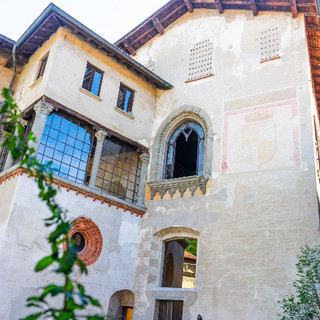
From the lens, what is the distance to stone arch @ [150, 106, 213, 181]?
1221 cm

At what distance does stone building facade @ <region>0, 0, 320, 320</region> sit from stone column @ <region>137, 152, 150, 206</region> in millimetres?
35

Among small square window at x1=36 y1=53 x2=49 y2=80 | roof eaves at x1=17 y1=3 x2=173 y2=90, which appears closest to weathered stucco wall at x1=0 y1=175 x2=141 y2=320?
small square window at x1=36 y1=53 x2=49 y2=80

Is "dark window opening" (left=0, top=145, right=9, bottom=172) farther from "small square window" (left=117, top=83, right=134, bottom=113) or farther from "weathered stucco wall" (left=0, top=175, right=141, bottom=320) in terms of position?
"small square window" (left=117, top=83, right=134, bottom=113)

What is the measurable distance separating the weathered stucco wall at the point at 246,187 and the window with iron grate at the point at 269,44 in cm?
15

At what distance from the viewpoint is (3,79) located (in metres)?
13.0

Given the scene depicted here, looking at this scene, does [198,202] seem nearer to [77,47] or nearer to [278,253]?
[278,253]

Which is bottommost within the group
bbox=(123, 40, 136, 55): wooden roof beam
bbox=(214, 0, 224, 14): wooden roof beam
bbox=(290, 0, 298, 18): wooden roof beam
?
bbox=(290, 0, 298, 18): wooden roof beam

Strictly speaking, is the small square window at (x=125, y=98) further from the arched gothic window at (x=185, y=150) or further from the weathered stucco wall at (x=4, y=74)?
the weathered stucco wall at (x=4, y=74)

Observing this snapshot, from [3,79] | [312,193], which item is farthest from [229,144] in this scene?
[3,79]

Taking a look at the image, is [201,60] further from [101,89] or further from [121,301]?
[121,301]

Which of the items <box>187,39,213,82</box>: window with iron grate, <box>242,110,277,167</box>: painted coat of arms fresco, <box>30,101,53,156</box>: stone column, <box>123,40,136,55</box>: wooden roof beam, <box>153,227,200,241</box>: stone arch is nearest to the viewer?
<box>30,101,53,156</box>: stone column

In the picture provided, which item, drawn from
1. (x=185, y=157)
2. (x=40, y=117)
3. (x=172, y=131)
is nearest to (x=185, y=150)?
(x=185, y=157)

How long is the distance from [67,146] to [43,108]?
1353mm

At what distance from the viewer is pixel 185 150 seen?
16.4m
